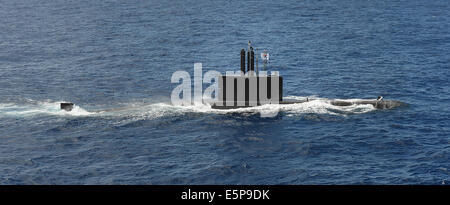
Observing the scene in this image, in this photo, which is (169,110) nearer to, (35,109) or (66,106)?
(66,106)

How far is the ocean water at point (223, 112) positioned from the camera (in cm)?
6319

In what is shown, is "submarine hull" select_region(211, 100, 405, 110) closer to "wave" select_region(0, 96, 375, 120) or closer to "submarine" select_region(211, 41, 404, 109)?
"submarine" select_region(211, 41, 404, 109)

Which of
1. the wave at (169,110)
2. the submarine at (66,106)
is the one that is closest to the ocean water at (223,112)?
the wave at (169,110)

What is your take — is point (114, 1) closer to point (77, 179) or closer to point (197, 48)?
point (197, 48)

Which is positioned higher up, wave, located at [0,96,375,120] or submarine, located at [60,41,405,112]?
submarine, located at [60,41,405,112]

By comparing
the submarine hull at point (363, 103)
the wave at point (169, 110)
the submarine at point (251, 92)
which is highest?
the submarine at point (251, 92)

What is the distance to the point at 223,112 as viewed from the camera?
82125 millimetres

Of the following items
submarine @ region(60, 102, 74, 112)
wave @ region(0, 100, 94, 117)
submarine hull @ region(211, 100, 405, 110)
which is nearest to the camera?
submarine hull @ region(211, 100, 405, 110)

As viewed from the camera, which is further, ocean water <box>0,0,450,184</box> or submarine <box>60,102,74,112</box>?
submarine <box>60,102,74,112</box>

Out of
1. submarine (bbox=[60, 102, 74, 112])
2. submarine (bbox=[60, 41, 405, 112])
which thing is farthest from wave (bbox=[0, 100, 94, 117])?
submarine (bbox=[60, 41, 405, 112])

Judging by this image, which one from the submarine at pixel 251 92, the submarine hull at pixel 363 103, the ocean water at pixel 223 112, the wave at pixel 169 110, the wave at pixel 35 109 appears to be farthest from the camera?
the wave at pixel 35 109

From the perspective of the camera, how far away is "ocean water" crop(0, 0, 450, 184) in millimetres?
63188

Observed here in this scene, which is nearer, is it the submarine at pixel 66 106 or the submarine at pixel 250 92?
the submarine at pixel 250 92

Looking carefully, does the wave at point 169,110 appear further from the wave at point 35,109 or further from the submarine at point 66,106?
the submarine at point 66,106
